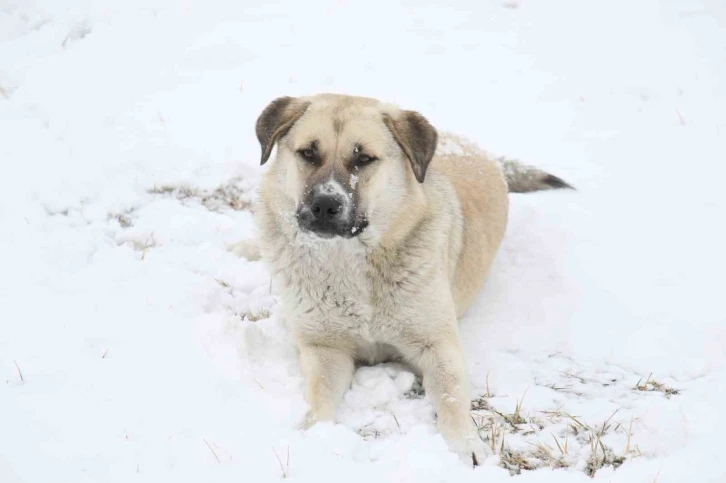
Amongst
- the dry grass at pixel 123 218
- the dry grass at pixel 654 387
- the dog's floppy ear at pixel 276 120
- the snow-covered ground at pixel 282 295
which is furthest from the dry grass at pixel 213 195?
the dry grass at pixel 654 387

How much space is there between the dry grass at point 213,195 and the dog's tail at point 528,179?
226cm

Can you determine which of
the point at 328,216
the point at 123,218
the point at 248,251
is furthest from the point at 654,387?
the point at 123,218

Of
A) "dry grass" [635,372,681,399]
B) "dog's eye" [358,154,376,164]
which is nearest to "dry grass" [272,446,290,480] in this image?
"dog's eye" [358,154,376,164]

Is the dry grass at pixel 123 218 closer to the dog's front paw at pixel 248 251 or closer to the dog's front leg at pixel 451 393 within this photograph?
the dog's front paw at pixel 248 251

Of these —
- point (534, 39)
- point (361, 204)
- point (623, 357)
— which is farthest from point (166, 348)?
A: point (534, 39)

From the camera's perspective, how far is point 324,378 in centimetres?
319

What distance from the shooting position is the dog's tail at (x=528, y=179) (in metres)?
5.40

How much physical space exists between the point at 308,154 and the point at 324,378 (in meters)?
1.18

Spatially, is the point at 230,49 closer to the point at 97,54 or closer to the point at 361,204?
the point at 97,54

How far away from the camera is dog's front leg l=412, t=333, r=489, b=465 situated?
2.83m

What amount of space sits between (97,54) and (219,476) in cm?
686

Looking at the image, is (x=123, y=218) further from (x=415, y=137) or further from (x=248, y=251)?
(x=415, y=137)

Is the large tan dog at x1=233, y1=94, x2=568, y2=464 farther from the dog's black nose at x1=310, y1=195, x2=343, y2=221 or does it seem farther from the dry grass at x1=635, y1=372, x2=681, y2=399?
the dry grass at x1=635, y1=372, x2=681, y2=399

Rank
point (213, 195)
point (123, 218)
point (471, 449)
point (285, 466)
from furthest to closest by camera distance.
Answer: point (213, 195), point (123, 218), point (471, 449), point (285, 466)
